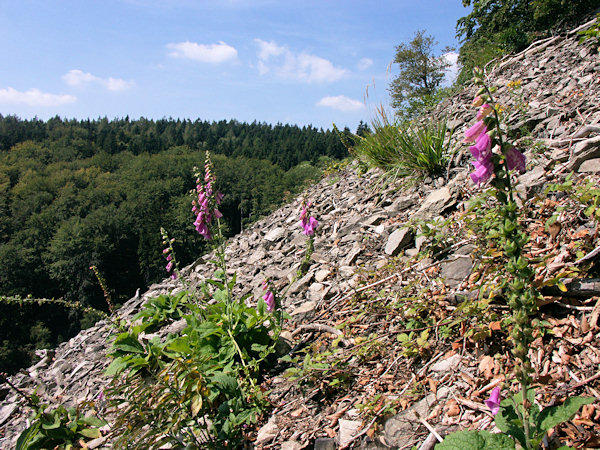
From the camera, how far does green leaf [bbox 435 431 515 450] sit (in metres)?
1.33

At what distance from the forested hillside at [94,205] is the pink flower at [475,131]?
29.7 metres

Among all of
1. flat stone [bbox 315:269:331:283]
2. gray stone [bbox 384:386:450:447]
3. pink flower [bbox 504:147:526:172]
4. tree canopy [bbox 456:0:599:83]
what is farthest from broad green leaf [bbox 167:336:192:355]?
tree canopy [bbox 456:0:599:83]

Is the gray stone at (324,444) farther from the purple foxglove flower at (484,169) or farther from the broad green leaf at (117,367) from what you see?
the broad green leaf at (117,367)

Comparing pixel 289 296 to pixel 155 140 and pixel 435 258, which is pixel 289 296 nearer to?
pixel 435 258

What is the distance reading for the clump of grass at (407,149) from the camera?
4.64 metres

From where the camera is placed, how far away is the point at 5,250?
5669 cm

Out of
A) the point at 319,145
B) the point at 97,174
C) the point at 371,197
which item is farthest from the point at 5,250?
the point at 371,197

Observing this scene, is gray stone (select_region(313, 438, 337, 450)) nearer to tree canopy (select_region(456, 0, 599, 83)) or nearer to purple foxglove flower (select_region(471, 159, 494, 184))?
purple foxglove flower (select_region(471, 159, 494, 184))

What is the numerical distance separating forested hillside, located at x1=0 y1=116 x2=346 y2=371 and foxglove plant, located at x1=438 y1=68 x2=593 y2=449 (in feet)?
97.8

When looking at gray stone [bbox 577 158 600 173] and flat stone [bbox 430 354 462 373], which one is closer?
flat stone [bbox 430 354 462 373]

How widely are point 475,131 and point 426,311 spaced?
1474 mm

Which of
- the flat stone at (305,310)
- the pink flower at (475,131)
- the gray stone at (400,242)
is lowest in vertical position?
the flat stone at (305,310)

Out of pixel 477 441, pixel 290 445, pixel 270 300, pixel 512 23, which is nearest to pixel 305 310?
pixel 270 300

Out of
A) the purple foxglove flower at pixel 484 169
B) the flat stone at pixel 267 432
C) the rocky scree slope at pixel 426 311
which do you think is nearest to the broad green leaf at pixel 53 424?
the rocky scree slope at pixel 426 311
